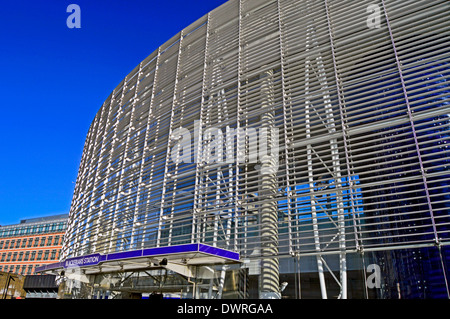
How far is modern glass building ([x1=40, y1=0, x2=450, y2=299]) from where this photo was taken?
10.4m

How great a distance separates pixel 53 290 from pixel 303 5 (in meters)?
46.8

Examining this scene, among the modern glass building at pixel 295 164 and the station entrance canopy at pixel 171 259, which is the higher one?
the modern glass building at pixel 295 164

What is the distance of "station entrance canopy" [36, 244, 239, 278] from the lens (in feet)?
37.0

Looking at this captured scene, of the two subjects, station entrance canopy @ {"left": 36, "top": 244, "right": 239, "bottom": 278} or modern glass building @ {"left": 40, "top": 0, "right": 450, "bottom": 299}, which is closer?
modern glass building @ {"left": 40, "top": 0, "right": 450, "bottom": 299}

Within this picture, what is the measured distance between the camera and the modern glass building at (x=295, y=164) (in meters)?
10.4

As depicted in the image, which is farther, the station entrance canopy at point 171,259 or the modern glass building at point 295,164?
the station entrance canopy at point 171,259

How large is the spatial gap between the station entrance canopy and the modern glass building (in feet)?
0.23

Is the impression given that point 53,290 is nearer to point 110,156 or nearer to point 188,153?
point 110,156

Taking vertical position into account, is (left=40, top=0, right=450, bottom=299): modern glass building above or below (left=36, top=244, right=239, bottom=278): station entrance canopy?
above

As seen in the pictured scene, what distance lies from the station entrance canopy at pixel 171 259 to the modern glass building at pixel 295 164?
70 mm

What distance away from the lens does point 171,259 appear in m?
12.5

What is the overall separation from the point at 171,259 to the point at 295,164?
18.0 ft

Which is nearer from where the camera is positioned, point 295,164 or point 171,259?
point 171,259
